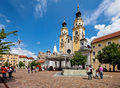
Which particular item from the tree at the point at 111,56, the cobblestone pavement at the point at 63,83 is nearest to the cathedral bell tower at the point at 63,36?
the tree at the point at 111,56

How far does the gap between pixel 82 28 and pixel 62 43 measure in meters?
15.4

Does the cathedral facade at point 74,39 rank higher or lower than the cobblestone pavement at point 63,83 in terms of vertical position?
higher

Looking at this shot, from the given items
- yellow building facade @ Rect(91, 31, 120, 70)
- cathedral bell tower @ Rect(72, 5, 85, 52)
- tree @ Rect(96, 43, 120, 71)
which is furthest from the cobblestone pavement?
cathedral bell tower @ Rect(72, 5, 85, 52)

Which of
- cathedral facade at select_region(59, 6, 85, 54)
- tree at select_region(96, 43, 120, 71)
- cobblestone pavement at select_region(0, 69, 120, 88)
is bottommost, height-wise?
cobblestone pavement at select_region(0, 69, 120, 88)

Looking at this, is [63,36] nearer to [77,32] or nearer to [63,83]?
[77,32]

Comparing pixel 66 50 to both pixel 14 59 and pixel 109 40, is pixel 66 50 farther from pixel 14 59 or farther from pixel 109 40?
pixel 14 59

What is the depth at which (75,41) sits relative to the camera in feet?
165

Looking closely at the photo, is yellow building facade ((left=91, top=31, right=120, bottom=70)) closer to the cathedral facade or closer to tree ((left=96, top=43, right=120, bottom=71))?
tree ((left=96, top=43, right=120, bottom=71))

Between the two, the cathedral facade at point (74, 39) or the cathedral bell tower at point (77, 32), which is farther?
the cathedral facade at point (74, 39)

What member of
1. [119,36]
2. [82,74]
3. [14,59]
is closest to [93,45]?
[119,36]

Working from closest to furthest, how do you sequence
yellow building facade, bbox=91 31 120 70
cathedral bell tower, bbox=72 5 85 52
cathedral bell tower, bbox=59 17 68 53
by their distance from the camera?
yellow building facade, bbox=91 31 120 70 < cathedral bell tower, bbox=72 5 85 52 < cathedral bell tower, bbox=59 17 68 53

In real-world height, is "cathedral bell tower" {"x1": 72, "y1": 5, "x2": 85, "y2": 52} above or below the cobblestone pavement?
above

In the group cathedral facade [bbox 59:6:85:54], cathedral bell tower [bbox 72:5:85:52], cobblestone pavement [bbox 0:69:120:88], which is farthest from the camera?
cathedral facade [bbox 59:6:85:54]

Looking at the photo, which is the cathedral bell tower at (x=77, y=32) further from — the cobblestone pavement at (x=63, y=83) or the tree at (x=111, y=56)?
the cobblestone pavement at (x=63, y=83)
